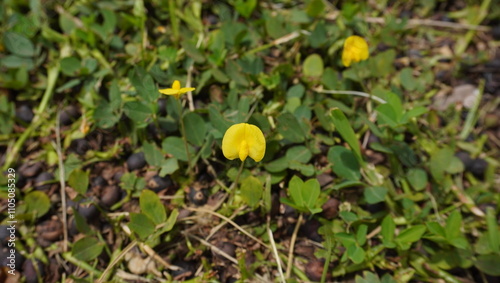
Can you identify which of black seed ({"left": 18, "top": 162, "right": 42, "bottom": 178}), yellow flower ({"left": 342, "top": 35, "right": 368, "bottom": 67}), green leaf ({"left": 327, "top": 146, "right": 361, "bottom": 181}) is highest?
yellow flower ({"left": 342, "top": 35, "right": 368, "bottom": 67})

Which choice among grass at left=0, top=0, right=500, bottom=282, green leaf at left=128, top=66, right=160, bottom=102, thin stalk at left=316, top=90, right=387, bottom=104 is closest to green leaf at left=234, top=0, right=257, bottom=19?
grass at left=0, top=0, right=500, bottom=282

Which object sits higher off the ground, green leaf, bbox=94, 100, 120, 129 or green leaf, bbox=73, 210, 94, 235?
green leaf, bbox=94, 100, 120, 129

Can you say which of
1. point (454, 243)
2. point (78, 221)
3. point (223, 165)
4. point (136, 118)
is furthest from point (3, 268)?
point (454, 243)

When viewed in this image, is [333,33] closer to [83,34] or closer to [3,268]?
[83,34]

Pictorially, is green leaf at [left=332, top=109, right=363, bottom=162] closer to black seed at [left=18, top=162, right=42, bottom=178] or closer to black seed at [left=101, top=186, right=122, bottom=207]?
black seed at [left=101, top=186, right=122, bottom=207]

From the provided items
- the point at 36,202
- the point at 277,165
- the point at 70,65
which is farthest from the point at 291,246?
the point at 70,65

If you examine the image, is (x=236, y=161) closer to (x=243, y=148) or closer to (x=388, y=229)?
(x=243, y=148)
